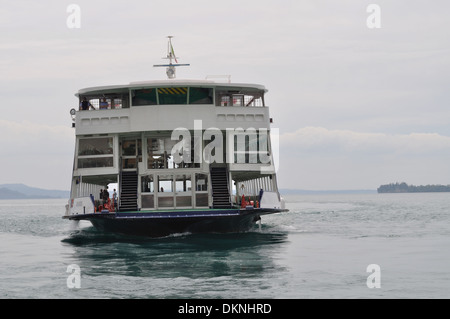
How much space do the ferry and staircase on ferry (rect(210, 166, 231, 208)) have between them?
0.05 m

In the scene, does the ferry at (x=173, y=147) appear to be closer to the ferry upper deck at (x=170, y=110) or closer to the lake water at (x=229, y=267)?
the ferry upper deck at (x=170, y=110)

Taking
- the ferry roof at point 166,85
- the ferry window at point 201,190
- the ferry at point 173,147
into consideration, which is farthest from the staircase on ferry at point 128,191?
the ferry roof at point 166,85

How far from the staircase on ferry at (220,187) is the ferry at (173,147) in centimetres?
5

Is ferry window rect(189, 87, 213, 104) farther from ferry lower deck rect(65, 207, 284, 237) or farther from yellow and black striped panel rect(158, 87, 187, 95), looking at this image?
ferry lower deck rect(65, 207, 284, 237)

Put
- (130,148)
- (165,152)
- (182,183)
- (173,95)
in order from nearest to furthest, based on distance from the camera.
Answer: (173,95) → (165,152) → (130,148) → (182,183)

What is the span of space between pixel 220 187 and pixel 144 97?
5602 mm

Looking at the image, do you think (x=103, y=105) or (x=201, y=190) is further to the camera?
(x=103, y=105)

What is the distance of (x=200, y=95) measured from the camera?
31.4 metres

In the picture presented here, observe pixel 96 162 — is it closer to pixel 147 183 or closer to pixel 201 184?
pixel 147 183

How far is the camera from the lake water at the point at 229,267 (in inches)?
669

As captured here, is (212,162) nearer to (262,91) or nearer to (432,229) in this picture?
(262,91)

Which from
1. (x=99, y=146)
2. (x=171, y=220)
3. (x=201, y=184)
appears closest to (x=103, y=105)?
(x=99, y=146)

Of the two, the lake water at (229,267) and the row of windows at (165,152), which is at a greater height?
the row of windows at (165,152)
